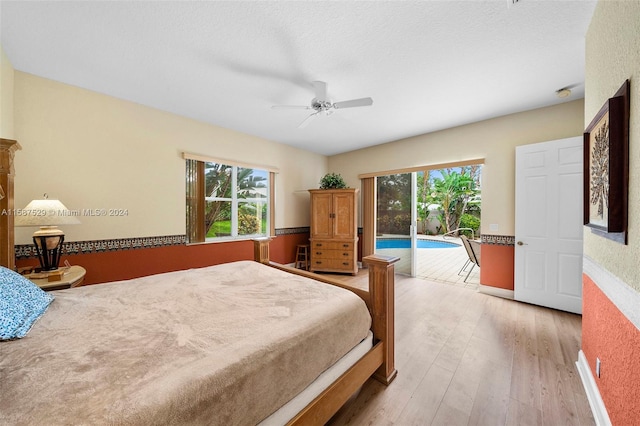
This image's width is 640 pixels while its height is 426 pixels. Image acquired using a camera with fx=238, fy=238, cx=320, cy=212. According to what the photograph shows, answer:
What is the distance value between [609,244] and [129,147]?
14.3 feet

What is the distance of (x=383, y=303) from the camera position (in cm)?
165

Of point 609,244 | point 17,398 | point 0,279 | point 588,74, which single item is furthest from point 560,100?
point 0,279

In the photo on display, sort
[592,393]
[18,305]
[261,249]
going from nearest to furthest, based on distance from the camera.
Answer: [18,305]
[592,393]
[261,249]

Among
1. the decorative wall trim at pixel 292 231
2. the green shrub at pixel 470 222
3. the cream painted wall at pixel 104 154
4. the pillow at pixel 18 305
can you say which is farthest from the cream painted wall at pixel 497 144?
the green shrub at pixel 470 222

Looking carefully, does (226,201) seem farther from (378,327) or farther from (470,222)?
(470,222)

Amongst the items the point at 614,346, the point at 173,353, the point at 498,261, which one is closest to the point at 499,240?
the point at 498,261

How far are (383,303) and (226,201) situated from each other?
127 inches

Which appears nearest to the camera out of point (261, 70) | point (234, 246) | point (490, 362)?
point (490, 362)

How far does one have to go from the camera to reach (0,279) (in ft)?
3.88

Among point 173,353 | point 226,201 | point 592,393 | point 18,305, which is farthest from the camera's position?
point 226,201

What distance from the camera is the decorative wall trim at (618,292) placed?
1035 millimetres

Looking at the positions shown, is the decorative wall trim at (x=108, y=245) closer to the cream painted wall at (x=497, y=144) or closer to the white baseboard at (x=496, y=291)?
the cream painted wall at (x=497, y=144)

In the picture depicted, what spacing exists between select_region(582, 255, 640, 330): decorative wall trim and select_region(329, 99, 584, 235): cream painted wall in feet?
6.27

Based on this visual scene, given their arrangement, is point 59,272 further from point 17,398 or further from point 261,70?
A: point 261,70
